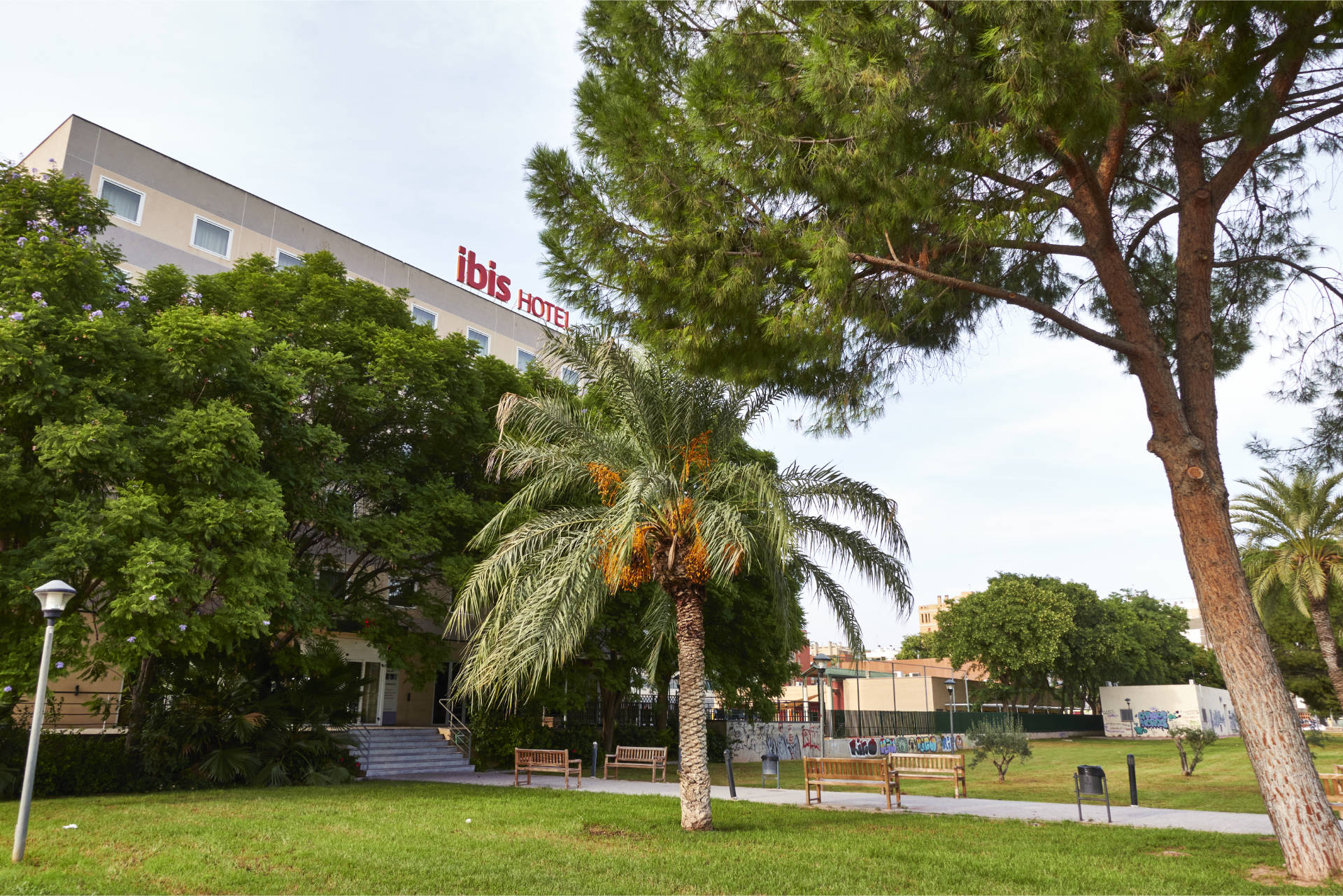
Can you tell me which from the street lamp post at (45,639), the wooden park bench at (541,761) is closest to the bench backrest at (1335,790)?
the wooden park bench at (541,761)

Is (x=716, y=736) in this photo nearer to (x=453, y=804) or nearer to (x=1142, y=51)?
(x=453, y=804)

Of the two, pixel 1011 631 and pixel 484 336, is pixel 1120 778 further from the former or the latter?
pixel 484 336

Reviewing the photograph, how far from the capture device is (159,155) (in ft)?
88.1

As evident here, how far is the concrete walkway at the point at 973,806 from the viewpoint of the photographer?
12152 millimetres

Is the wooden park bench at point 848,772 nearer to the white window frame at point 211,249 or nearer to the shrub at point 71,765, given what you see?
the shrub at point 71,765

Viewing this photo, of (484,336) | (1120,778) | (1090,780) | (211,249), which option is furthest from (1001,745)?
(211,249)

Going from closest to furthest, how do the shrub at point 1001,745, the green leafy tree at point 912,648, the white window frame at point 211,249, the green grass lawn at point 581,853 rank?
the green grass lawn at point 581,853 → the shrub at point 1001,745 → the white window frame at point 211,249 → the green leafy tree at point 912,648

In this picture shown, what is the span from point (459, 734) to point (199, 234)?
18285mm

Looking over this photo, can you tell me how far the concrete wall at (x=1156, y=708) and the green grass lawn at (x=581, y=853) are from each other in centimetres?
4402

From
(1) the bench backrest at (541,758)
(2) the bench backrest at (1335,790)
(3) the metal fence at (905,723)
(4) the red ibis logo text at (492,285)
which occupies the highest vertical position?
(4) the red ibis logo text at (492,285)

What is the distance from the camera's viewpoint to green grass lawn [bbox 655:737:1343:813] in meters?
16.1

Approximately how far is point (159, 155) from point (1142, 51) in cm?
2829

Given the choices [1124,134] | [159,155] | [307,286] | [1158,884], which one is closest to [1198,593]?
[1158,884]

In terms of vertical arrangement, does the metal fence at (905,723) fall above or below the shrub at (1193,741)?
below
